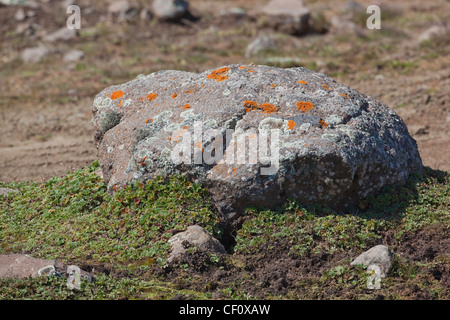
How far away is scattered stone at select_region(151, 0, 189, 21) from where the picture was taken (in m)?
15.0

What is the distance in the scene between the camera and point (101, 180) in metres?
6.11

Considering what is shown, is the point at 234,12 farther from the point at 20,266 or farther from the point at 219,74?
the point at 20,266

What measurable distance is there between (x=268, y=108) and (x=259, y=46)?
706 cm

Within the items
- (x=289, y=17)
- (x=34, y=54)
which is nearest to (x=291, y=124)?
(x=289, y=17)

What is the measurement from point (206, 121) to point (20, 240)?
227 cm

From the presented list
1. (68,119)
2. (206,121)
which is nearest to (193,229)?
(206,121)

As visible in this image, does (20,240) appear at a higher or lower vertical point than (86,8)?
lower

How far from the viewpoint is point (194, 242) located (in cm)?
503

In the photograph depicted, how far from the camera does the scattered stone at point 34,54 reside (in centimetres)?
1315

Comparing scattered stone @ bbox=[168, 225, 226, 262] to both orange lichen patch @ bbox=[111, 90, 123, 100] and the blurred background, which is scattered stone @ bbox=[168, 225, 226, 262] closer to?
orange lichen patch @ bbox=[111, 90, 123, 100]

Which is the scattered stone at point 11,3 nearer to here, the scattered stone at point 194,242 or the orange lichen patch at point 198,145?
the orange lichen patch at point 198,145

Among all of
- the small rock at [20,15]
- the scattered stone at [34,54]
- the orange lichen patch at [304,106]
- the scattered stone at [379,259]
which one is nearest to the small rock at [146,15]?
the scattered stone at [34,54]

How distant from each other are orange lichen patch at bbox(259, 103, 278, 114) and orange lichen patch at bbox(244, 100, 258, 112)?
6 centimetres
